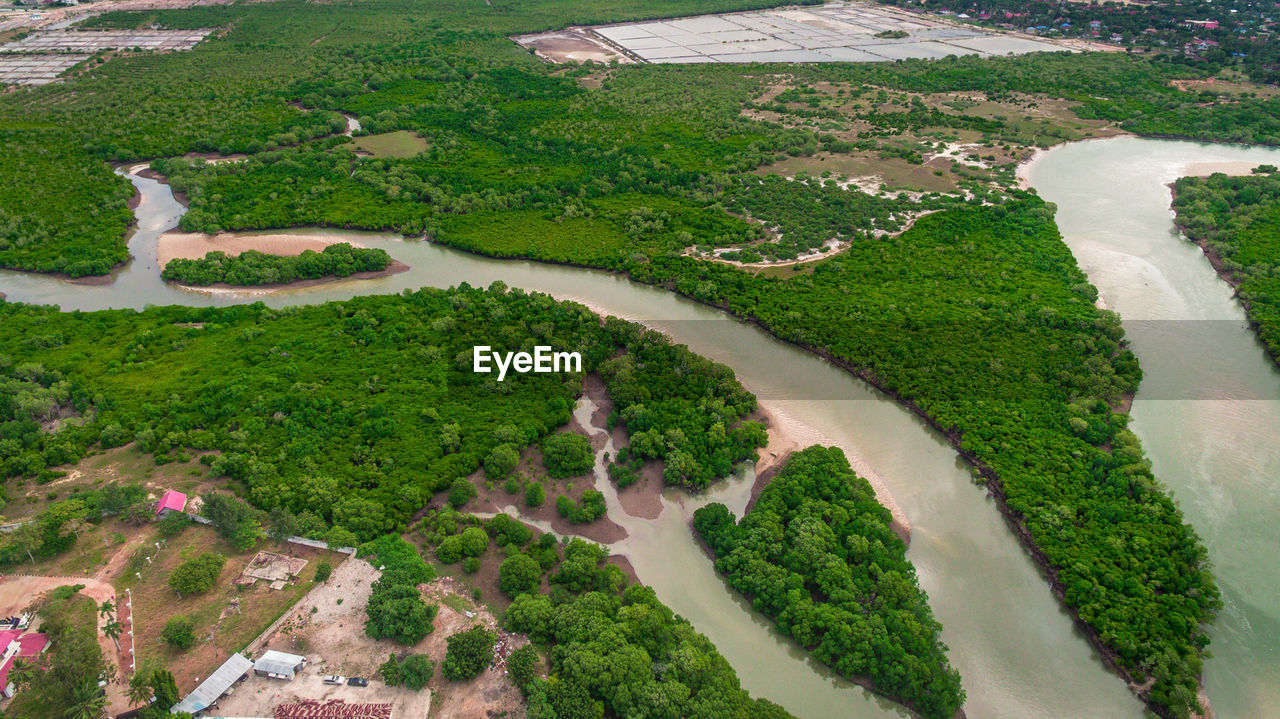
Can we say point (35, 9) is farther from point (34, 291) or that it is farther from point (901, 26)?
point (901, 26)

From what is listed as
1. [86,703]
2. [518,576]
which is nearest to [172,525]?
[86,703]

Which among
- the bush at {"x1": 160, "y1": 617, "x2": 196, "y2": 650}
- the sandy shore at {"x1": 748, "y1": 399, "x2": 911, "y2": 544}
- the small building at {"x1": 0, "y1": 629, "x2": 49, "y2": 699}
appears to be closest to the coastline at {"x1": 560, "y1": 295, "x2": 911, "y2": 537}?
the sandy shore at {"x1": 748, "y1": 399, "x2": 911, "y2": 544}

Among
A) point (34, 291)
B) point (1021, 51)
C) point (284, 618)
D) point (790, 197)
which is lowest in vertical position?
point (284, 618)

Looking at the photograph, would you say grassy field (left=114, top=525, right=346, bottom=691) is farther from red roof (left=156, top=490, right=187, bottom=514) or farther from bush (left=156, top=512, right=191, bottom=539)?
red roof (left=156, top=490, right=187, bottom=514)

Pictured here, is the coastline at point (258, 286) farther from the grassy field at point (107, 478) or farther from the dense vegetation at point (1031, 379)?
the dense vegetation at point (1031, 379)

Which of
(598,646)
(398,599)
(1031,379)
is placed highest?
(1031,379)

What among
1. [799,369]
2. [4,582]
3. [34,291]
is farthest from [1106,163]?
[34,291]

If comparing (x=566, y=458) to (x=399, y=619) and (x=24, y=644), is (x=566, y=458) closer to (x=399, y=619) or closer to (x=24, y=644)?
(x=399, y=619)
